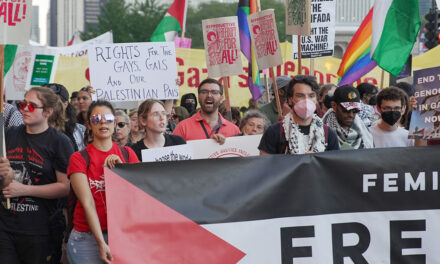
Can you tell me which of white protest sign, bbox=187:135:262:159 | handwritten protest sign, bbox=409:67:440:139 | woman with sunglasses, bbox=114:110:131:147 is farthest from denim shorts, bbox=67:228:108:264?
woman with sunglasses, bbox=114:110:131:147

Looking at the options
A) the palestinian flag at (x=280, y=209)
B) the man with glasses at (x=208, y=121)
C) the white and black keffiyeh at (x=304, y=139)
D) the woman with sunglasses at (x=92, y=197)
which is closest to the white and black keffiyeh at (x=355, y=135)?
the white and black keffiyeh at (x=304, y=139)

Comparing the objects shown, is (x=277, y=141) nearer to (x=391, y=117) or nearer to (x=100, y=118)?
(x=100, y=118)

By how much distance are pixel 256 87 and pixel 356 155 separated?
5790 millimetres

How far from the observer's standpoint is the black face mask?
6887 mm

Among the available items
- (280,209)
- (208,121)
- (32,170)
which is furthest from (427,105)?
(32,170)

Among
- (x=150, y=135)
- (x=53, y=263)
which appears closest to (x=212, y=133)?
(x=150, y=135)

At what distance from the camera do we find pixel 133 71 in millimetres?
8594

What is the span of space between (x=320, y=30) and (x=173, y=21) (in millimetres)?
2992

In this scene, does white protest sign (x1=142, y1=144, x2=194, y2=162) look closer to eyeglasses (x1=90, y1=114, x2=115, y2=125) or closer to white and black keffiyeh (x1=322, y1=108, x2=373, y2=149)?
eyeglasses (x1=90, y1=114, x2=115, y2=125)

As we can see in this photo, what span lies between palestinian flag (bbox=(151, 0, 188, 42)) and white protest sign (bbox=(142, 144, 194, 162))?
6.80m

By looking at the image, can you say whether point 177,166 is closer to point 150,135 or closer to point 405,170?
point 150,135

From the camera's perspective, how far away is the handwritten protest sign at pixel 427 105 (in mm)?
5836

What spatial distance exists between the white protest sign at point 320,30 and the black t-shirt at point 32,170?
5.67 meters

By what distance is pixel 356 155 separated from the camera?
541 cm
